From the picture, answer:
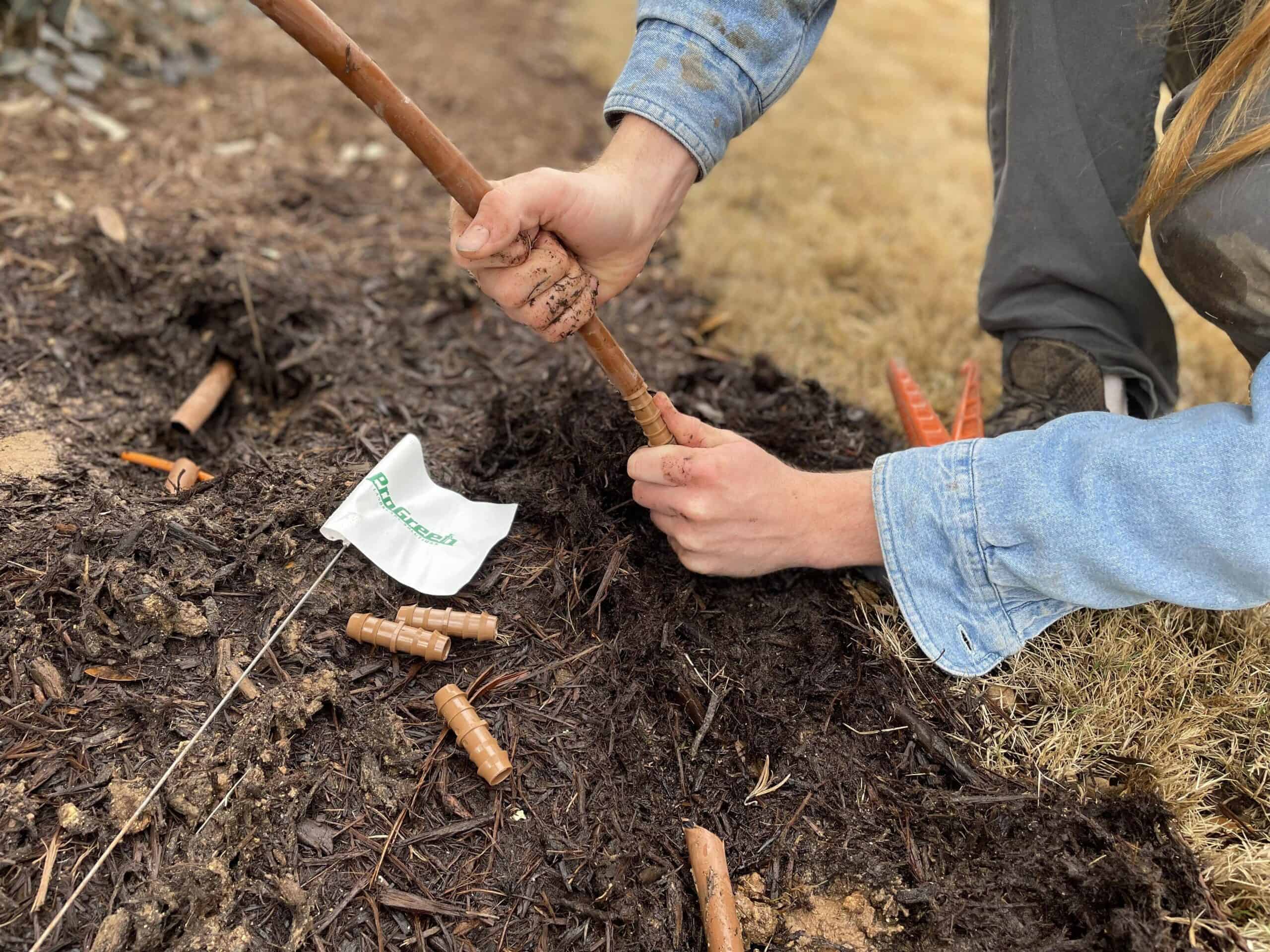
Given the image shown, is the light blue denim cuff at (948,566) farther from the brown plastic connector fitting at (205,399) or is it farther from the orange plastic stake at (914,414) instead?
the brown plastic connector fitting at (205,399)

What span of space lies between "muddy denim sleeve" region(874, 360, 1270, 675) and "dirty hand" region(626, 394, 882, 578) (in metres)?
0.08

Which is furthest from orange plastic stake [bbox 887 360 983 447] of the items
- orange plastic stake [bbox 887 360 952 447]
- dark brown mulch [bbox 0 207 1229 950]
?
dark brown mulch [bbox 0 207 1229 950]

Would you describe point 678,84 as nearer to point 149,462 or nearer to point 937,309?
point 149,462

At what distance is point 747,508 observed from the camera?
69.6 inches

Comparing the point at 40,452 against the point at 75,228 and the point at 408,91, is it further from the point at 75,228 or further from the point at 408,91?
the point at 408,91

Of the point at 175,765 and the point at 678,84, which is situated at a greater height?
the point at 678,84

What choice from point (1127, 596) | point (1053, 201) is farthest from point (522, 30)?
point (1127, 596)

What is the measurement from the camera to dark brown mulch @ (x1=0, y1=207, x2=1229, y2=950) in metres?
1.52

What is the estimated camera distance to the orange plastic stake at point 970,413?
2393 mm

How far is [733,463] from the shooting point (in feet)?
5.79

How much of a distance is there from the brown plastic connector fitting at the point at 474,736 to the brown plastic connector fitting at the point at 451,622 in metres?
0.12

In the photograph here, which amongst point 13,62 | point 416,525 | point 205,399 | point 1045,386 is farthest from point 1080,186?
point 13,62

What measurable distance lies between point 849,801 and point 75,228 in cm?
311

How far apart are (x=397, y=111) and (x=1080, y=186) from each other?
1.86 metres
